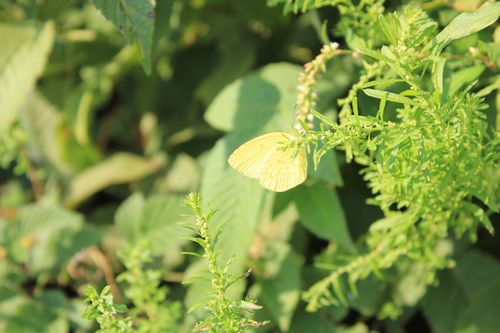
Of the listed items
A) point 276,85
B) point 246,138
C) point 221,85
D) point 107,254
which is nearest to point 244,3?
point 221,85

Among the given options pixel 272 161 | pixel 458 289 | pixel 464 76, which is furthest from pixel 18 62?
pixel 458 289

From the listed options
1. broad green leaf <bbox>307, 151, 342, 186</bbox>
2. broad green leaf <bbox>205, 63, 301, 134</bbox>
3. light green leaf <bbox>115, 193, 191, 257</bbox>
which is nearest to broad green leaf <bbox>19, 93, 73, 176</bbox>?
light green leaf <bbox>115, 193, 191, 257</bbox>

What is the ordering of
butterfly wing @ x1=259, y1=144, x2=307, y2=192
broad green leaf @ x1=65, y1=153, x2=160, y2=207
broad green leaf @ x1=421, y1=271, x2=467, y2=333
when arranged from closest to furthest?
1. butterfly wing @ x1=259, y1=144, x2=307, y2=192
2. broad green leaf @ x1=421, y1=271, x2=467, y2=333
3. broad green leaf @ x1=65, y1=153, x2=160, y2=207

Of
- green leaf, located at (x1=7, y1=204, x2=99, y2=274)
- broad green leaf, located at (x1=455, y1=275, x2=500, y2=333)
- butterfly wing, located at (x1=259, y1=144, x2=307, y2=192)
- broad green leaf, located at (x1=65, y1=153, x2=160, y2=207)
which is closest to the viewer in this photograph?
butterfly wing, located at (x1=259, y1=144, x2=307, y2=192)

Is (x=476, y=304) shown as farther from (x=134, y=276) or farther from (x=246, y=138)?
(x=134, y=276)

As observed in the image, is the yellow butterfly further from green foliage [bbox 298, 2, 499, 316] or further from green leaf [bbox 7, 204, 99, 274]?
green leaf [bbox 7, 204, 99, 274]

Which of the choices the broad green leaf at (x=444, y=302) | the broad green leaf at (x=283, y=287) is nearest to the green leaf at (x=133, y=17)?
the broad green leaf at (x=283, y=287)
